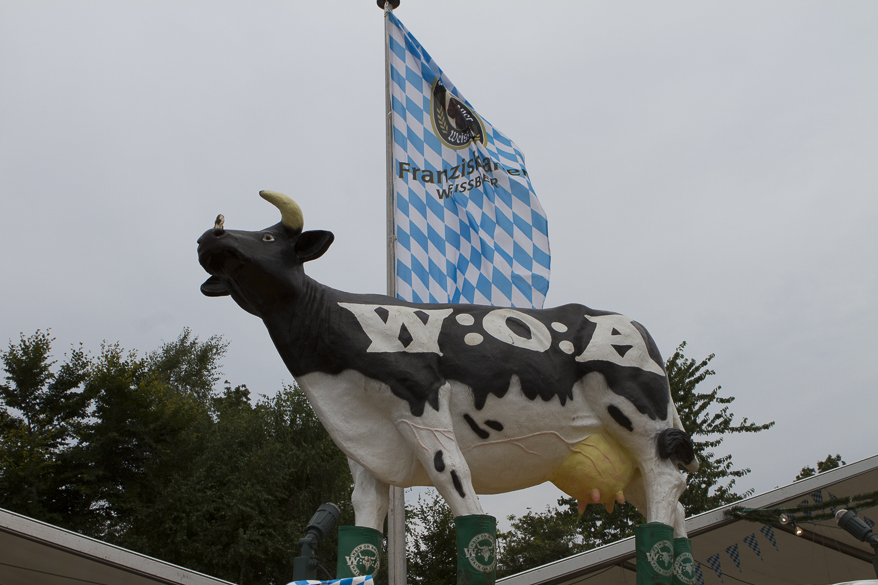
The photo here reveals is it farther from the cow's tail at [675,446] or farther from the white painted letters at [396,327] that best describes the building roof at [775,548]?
the white painted letters at [396,327]

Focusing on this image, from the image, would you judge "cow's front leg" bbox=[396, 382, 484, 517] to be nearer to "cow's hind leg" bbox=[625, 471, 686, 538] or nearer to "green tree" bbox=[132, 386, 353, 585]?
"cow's hind leg" bbox=[625, 471, 686, 538]

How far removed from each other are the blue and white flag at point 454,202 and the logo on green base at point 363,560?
12.0ft

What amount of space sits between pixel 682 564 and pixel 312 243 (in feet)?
11.4

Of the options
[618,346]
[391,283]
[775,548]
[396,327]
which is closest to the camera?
[396,327]

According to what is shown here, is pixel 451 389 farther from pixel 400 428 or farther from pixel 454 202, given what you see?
pixel 454 202

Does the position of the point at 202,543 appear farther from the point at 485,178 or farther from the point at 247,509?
the point at 485,178

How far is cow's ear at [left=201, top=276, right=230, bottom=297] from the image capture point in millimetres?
5195

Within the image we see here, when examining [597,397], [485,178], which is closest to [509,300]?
[485,178]

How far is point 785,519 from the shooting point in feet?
27.8

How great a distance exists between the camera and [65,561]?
7.15m

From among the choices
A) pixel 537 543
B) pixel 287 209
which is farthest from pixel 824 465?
pixel 287 209

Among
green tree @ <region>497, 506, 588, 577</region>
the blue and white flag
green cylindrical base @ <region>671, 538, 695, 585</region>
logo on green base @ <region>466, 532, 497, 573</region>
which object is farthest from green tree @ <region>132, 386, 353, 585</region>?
logo on green base @ <region>466, 532, 497, 573</region>

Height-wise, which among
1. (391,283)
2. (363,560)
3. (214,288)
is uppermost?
(391,283)

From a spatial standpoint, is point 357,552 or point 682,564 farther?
point 682,564
